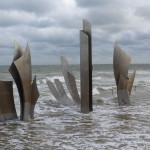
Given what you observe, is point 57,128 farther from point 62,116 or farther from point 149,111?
point 149,111

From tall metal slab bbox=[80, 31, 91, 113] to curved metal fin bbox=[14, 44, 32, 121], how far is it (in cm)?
153

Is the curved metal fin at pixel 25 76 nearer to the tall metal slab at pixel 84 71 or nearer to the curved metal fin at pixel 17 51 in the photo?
the curved metal fin at pixel 17 51

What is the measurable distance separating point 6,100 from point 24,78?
0.65m

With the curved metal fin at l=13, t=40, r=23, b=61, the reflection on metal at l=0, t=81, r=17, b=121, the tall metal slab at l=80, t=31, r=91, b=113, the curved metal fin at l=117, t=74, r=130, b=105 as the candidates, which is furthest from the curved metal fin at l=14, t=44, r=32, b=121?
the curved metal fin at l=117, t=74, r=130, b=105

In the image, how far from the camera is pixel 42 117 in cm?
676

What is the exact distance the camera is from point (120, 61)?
313 inches

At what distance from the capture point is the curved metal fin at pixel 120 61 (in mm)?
7918

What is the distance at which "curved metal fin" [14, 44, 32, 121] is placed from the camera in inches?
230

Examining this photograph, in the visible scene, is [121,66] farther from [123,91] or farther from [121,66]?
[123,91]

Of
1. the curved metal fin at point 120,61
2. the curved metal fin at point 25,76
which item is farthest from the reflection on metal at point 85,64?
the curved metal fin at point 25,76

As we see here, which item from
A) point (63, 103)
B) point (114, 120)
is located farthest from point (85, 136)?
point (63, 103)

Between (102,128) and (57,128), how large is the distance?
0.90 m

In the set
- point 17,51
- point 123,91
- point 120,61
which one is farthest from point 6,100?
point 123,91

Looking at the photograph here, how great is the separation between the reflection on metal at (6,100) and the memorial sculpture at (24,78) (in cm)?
22
